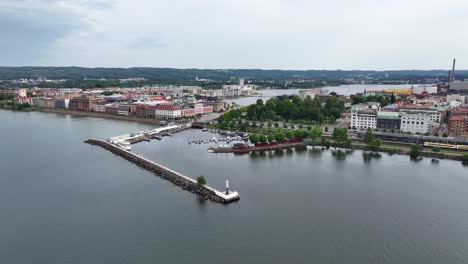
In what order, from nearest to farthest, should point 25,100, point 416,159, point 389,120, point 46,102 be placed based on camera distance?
point 416,159, point 389,120, point 46,102, point 25,100

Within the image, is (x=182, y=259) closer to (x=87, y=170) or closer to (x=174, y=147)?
(x=87, y=170)

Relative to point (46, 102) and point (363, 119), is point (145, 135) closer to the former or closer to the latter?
point (363, 119)

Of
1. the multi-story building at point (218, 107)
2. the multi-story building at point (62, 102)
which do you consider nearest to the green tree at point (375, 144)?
the multi-story building at point (218, 107)

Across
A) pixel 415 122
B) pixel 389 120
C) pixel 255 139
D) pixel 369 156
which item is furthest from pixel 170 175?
pixel 415 122

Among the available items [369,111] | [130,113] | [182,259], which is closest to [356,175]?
[182,259]

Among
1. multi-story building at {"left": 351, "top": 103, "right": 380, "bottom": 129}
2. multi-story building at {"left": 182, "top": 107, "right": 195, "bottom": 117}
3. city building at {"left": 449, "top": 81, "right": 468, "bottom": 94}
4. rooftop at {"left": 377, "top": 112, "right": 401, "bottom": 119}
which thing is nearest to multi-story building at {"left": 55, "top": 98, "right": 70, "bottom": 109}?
multi-story building at {"left": 182, "top": 107, "right": 195, "bottom": 117}
